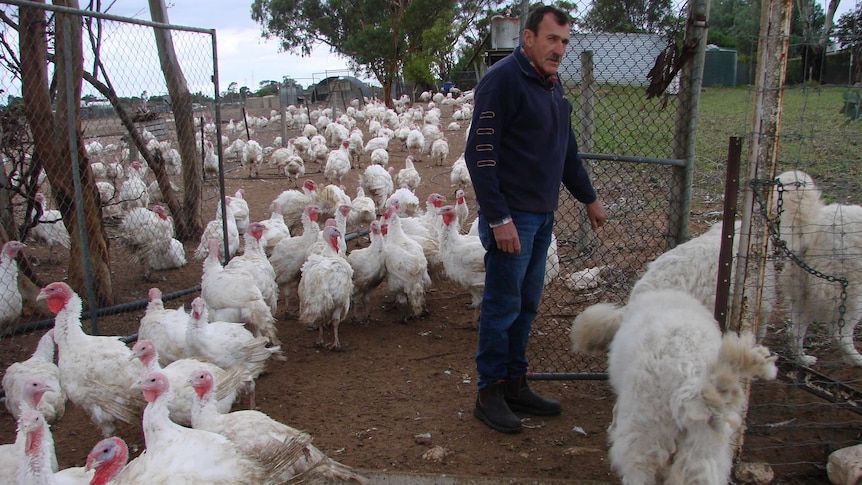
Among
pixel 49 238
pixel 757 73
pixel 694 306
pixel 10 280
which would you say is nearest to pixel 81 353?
pixel 10 280

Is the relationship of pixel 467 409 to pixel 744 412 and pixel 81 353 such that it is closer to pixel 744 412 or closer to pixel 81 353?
pixel 744 412

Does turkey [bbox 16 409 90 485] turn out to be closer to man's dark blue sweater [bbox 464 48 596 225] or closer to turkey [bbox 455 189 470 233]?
man's dark blue sweater [bbox 464 48 596 225]

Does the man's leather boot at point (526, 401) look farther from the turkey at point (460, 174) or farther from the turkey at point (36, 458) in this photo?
the turkey at point (460, 174)

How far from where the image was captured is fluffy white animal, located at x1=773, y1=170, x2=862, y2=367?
3.95 meters

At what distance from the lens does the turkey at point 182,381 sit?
3883 millimetres

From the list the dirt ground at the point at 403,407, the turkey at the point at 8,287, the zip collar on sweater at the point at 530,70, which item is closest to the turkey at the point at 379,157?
the dirt ground at the point at 403,407

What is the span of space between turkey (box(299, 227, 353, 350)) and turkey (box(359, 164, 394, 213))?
19.9 ft

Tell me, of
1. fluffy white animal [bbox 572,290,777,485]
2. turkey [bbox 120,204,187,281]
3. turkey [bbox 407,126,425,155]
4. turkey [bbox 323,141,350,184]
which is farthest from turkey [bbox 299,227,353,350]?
turkey [bbox 407,126,425,155]

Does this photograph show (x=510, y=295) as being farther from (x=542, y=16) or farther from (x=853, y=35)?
(x=853, y=35)

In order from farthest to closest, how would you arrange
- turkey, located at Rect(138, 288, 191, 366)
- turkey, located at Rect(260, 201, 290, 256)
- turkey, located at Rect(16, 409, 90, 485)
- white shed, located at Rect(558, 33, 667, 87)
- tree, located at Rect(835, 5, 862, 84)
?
turkey, located at Rect(260, 201, 290, 256)
turkey, located at Rect(138, 288, 191, 366)
white shed, located at Rect(558, 33, 667, 87)
turkey, located at Rect(16, 409, 90, 485)
tree, located at Rect(835, 5, 862, 84)

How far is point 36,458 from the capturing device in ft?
9.87

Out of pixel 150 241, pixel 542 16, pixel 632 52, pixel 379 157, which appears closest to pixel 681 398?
pixel 542 16

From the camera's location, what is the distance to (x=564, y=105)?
11.5ft

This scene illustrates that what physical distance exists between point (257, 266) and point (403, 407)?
2369 millimetres
